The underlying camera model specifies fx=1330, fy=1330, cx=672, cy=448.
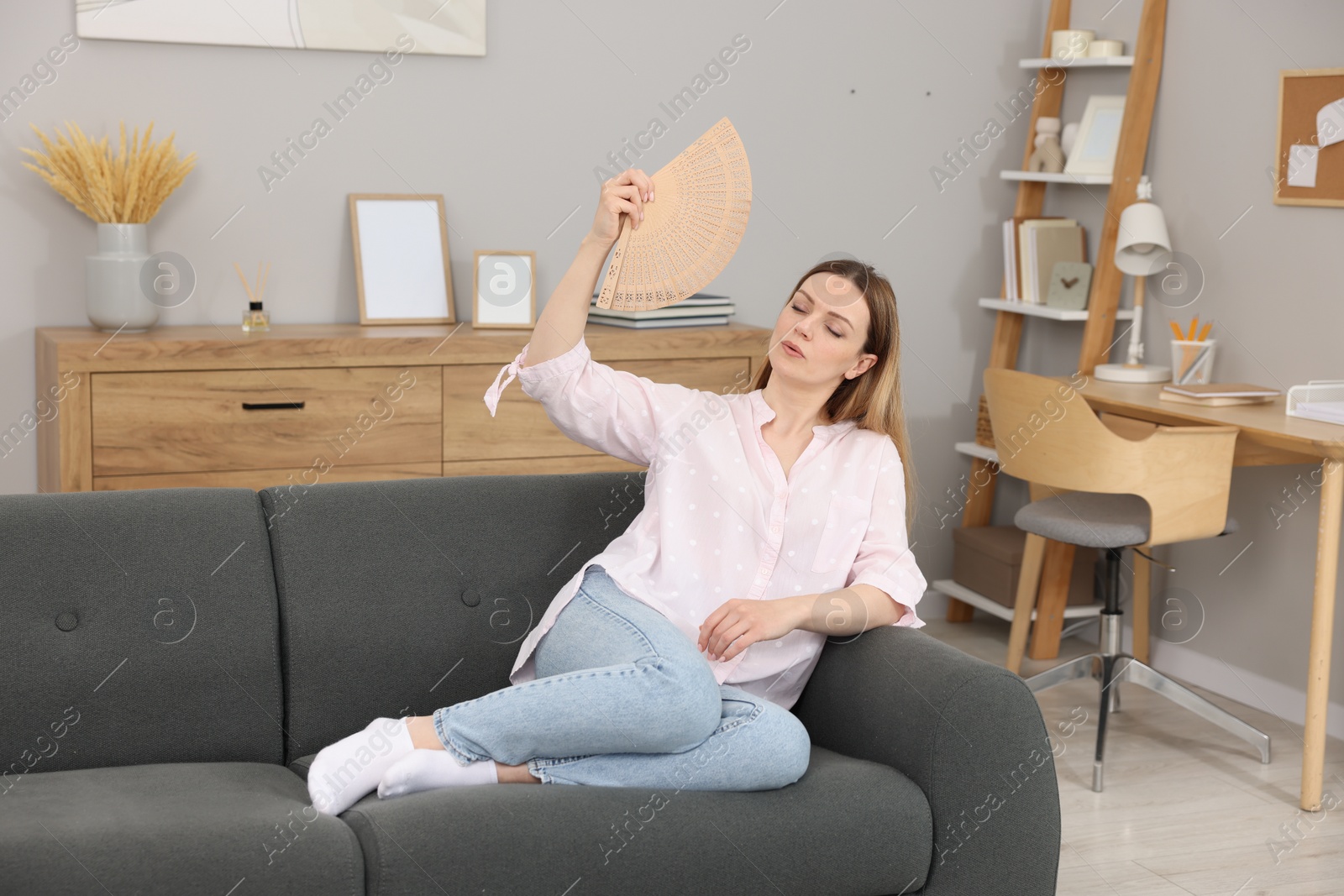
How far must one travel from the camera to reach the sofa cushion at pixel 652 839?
1644 mm

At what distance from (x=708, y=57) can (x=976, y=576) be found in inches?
69.7

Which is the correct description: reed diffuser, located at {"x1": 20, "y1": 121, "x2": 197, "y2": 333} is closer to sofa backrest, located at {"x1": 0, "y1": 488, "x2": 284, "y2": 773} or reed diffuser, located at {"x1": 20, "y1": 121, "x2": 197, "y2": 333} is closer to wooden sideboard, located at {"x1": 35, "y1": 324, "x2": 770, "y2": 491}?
wooden sideboard, located at {"x1": 35, "y1": 324, "x2": 770, "y2": 491}

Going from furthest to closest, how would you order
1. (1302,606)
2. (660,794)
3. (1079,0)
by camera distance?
(1079,0) → (1302,606) → (660,794)

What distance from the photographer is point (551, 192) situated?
12.2ft

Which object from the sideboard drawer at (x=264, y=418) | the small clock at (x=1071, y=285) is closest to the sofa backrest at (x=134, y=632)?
the sideboard drawer at (x=264, y=418)

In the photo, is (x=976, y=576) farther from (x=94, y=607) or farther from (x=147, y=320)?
(x=94, y=607)

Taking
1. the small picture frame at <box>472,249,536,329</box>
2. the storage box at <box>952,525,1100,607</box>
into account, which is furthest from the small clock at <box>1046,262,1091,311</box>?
the small picture frame at <box>472,249,536,329</box>

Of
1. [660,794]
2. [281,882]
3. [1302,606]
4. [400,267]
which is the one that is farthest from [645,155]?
[281,882]

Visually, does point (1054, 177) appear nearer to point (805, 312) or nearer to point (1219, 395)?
point (1219, 395)

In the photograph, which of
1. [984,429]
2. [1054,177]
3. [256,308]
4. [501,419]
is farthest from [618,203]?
[984,429]

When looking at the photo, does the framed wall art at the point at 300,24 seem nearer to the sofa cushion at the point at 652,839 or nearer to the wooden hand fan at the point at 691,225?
the wooden hand fan at the point at 691,225

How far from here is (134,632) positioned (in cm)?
199

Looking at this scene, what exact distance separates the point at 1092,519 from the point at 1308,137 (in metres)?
1.13

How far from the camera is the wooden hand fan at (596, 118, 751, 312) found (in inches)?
83.5
